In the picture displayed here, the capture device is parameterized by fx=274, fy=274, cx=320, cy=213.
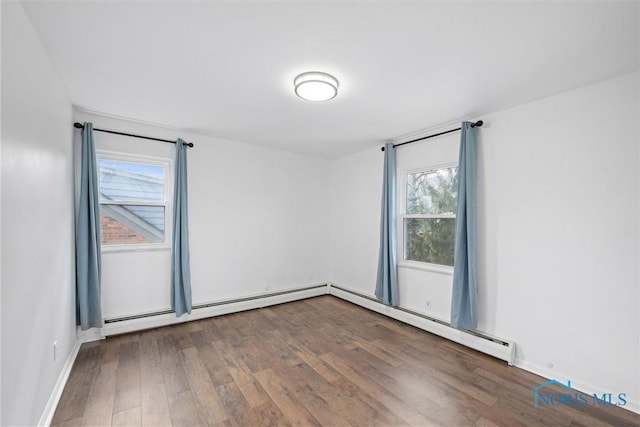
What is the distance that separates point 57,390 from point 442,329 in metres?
3.69

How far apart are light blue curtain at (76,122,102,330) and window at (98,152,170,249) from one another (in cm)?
29

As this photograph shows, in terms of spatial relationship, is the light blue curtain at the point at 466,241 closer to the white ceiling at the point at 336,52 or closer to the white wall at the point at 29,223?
the white ceiling at the point at 336,52

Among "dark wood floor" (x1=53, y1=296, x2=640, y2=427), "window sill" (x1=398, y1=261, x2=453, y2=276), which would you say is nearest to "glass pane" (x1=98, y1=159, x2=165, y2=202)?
"dark wood floor" (x1=53, y1=296, x2=640, y2=427)

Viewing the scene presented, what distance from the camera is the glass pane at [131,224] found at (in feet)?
10.7

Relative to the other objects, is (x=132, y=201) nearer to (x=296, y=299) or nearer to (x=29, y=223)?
(x=29, y=223)

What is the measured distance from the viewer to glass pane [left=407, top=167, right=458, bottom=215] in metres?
3.43

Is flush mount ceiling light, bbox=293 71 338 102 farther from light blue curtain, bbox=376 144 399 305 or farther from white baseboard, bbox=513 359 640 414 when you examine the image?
white baseboard, bbox=513 359 640 414

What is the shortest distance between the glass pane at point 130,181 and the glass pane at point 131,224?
130 millimetres

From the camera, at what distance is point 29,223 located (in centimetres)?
166

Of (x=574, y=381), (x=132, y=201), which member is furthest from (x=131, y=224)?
(x=574, y=381)

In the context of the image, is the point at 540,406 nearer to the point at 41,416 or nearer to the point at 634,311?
the point at 634,311

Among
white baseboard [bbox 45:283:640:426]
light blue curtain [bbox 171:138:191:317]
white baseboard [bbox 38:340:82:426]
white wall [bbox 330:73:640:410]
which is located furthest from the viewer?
light blue curtain [bbox 171:138:191:317]

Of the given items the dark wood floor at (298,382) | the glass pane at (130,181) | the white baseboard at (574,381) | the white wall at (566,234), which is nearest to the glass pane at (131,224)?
the glass pane at (130,181)

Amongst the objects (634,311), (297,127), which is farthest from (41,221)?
(634,311)
